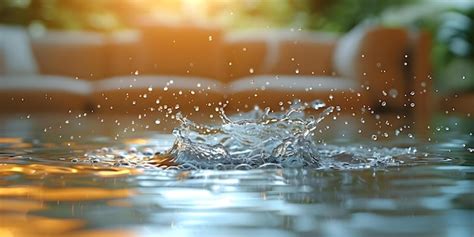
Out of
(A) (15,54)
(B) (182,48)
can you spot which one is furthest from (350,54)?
(A) (15,54)

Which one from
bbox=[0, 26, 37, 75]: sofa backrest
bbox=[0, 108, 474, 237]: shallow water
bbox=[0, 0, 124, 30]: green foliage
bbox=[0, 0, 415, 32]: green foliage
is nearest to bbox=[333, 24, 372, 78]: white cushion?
bbox=[0, 0, 415, 32]: green foliage

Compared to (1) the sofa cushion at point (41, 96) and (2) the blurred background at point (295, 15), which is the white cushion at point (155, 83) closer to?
(1) the sofa cushion at point (41, 96)

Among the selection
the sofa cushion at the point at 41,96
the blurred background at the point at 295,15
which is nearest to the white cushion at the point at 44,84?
the sofa cushion at the point at 41,96

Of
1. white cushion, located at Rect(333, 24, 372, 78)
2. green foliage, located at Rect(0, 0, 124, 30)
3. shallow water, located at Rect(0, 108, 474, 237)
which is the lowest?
shallow water, located at Rect(0, 108, 474, 237)

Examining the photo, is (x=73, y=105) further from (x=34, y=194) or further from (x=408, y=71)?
(x=34, y=194)

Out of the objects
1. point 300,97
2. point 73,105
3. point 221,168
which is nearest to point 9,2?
point 73,105

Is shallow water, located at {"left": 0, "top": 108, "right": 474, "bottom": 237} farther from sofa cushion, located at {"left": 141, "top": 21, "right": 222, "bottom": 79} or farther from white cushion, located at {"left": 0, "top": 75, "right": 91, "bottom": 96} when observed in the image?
sofa cushion, located at {"left": 141, "top": 21, "right": 222, "bottom": 79}
